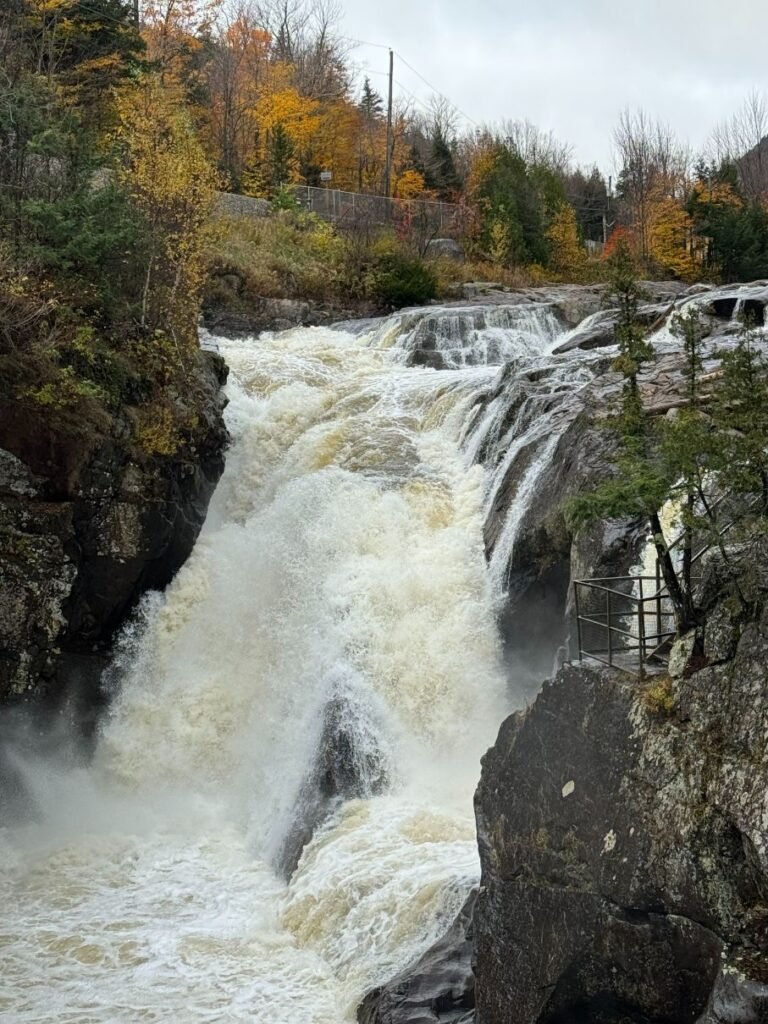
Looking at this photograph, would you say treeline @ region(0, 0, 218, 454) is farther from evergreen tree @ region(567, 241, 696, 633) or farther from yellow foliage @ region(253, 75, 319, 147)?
yellow foliage @ region(253, 75, 319, 147)

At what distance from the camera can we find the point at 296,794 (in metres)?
12.0

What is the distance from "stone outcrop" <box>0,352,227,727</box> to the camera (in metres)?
13.2

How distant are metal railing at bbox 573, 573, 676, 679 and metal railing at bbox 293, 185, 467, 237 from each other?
29.5 meters

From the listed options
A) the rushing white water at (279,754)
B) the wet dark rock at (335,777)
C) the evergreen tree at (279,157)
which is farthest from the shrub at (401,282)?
the wet dark rock at (335,777)

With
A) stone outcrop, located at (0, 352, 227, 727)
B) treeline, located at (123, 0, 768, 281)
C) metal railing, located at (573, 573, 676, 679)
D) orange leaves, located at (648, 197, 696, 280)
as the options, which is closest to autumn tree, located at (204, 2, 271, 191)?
treeline, located at (123, 0, 768, 281)

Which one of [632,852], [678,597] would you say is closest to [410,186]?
[678,597]

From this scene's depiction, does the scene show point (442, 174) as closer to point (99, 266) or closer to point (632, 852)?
point (99, 266)

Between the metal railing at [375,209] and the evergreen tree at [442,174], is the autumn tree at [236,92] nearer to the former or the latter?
the metal railing at [375,209]

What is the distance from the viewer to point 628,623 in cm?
957

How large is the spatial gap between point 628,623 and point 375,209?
109ft

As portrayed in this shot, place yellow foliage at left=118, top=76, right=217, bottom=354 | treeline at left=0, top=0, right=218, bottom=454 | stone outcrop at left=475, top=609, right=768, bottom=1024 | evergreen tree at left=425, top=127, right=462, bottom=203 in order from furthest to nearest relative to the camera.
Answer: evergreen tree at left=425, top=127, right=462, bottom=203 < yellow foliage at left=118, top=76, right=217, bottom=354 < treeline at left=0, top=0, right=218, bottom=454 < stone outcrop at left=475, top=609, right=768, bottom=1024

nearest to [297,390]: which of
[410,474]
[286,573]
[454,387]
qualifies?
[454,387]

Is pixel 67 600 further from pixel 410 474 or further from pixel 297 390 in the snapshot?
pixel 297 390

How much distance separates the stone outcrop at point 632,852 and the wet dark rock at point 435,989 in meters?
0.40
